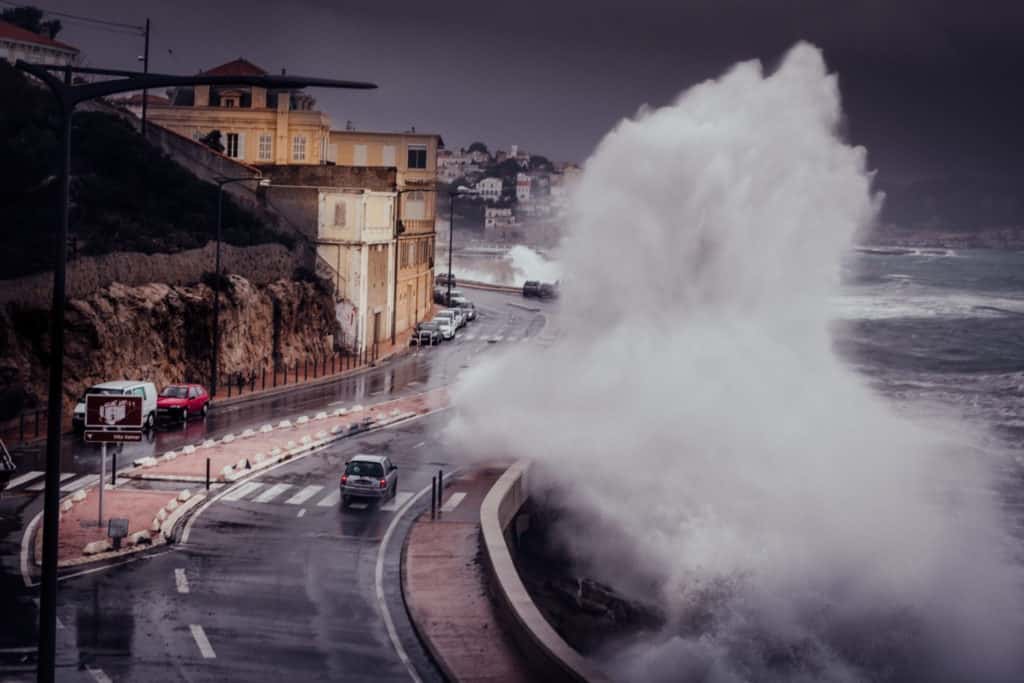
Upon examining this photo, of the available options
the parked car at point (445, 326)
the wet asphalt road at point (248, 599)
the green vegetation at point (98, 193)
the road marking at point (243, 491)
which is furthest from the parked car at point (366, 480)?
the parked car at point (445, 326)

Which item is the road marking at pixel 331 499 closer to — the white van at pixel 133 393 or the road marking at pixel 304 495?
the road marking at pixel 304 495

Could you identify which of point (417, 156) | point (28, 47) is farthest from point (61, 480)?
point (417, 156)

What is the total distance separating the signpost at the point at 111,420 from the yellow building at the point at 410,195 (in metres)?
42.6

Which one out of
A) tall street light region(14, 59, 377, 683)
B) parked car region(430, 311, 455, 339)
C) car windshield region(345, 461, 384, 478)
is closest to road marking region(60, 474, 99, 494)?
car windshield region(345, 461, 384, 478)

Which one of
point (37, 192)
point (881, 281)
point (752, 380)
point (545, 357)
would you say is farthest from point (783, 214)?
point (881, 281)

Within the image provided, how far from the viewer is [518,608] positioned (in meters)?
19.5

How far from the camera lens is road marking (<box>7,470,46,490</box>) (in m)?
29.2

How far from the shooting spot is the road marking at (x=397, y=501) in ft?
96.1

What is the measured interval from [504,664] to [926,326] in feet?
325

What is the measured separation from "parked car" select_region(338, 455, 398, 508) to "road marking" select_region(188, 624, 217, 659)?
9.67 meters

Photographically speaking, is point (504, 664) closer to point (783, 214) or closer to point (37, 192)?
point (783, 214)

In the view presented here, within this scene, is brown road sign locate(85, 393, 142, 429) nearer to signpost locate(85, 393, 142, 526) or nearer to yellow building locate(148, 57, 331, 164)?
signpost locate(85, 393, 142, 526)

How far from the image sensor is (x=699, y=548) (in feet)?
89.2

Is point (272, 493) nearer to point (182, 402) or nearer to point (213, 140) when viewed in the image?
point (182, 402)
